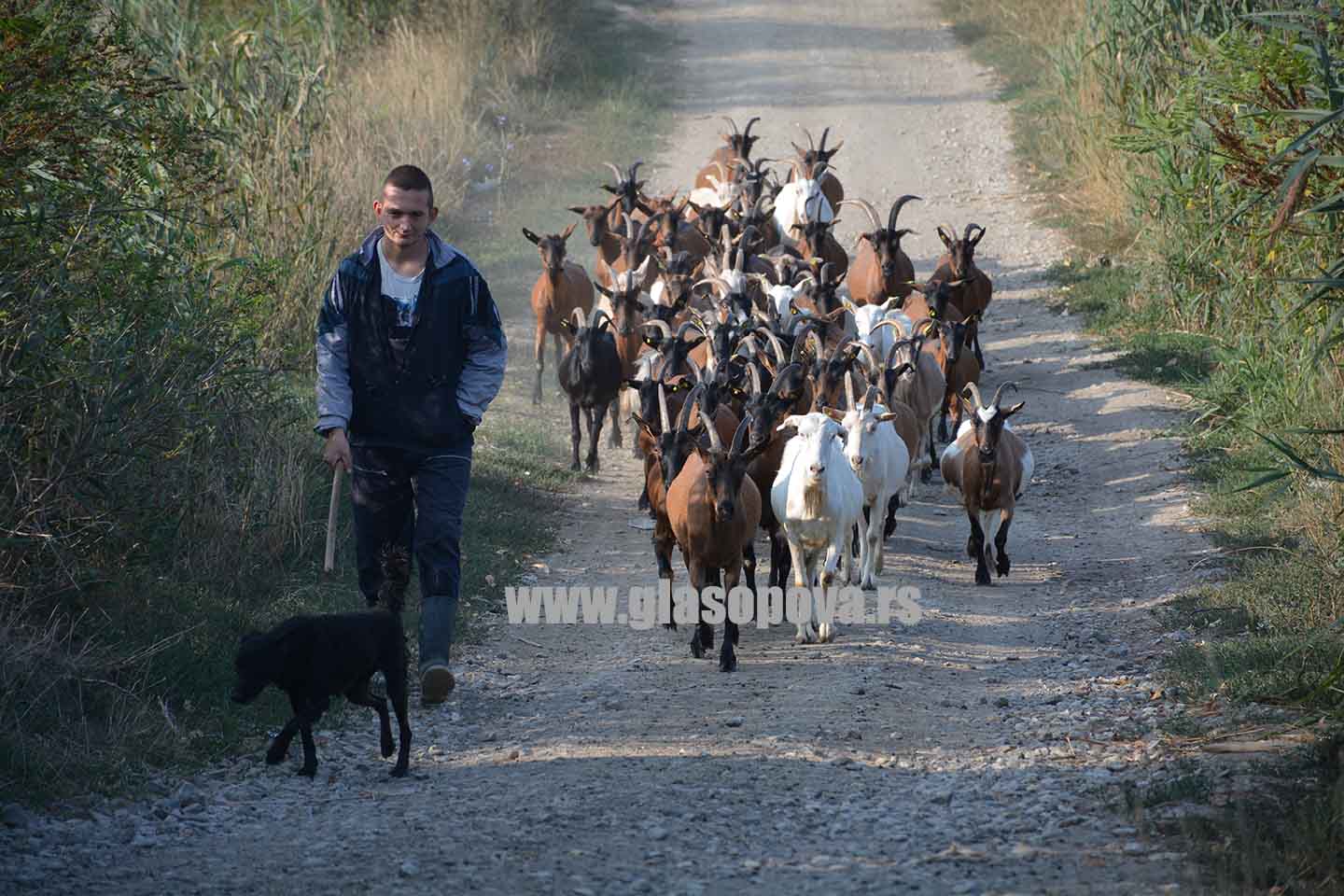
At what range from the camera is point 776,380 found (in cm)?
1002

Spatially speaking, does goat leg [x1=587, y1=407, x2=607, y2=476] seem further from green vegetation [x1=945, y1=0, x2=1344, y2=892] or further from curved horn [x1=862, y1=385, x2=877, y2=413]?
green vegetation [x1=945, y1=0, x2=1344, y2=892]

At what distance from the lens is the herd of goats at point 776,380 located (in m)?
8.60

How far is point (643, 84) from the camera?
24.8 metres

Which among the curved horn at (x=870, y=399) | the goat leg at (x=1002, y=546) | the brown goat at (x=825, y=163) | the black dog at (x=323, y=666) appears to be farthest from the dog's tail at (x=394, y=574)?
the brown goat at (x=825, y=163)

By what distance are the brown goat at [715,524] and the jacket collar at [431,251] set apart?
201 centimetres

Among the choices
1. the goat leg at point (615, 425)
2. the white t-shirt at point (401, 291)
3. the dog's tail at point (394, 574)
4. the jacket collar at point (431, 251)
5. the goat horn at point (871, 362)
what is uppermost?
the jacket collar at point (431, 251)

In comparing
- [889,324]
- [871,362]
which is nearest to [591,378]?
[871,362]

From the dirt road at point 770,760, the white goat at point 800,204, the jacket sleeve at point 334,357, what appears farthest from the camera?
the white goat at point 800,204

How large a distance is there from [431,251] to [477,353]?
18.4 inches

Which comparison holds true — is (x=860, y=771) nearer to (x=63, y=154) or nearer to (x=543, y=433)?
(x=63, y=154)

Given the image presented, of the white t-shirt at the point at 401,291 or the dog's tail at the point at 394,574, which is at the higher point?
the white t-shirt at the point at 401,291

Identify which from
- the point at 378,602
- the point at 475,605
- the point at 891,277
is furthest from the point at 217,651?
the point at 891,277

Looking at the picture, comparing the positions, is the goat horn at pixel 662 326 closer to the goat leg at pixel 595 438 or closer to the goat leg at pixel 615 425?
the goat leg at pixel 595 438

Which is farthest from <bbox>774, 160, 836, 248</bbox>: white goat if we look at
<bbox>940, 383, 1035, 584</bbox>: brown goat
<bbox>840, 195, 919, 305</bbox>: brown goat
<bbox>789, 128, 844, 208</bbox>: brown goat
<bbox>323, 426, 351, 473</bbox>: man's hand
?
<bbox>323, 426, 351, 473</bbox>: man's hand
